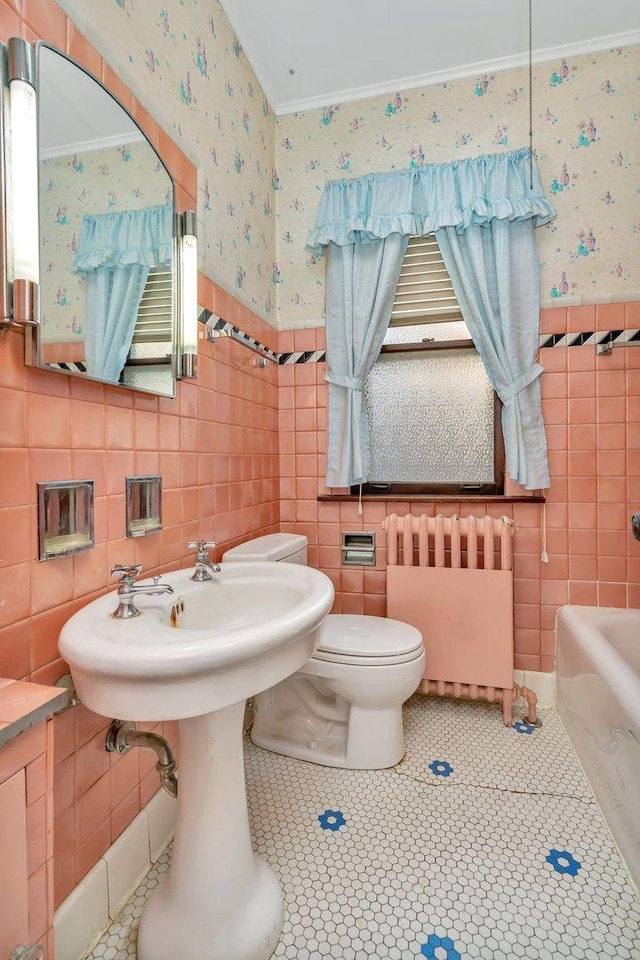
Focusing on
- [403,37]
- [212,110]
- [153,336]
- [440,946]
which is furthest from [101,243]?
[440,946]

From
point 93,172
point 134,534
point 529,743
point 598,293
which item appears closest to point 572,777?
point 529,743

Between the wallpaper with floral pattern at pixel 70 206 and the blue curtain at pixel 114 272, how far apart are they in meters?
0.03

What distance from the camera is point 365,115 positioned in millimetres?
2107

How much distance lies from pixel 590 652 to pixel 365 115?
7.88 ft

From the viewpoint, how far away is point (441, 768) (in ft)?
5.31

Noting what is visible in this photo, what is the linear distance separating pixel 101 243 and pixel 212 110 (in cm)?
93

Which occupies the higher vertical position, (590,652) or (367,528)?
(367,528)

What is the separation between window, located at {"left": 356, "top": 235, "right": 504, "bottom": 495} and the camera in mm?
2105

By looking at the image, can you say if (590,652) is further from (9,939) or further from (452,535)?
(9,939)

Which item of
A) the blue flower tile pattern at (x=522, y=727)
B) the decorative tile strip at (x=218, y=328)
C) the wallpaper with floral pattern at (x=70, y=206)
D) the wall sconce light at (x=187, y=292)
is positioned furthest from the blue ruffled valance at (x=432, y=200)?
the blue flower tile pattern at (x=522, y=727)

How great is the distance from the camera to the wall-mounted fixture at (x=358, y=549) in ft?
7.08

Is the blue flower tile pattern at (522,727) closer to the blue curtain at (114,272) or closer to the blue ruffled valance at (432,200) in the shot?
the blue curtain at (114,272)

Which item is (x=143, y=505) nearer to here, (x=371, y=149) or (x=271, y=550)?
(x=271, y=550)

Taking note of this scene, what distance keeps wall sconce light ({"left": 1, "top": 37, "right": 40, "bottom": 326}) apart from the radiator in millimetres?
1509
